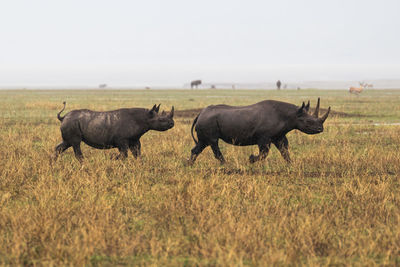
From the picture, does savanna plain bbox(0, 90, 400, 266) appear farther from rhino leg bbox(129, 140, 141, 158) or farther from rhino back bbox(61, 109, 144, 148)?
rhino back bbox(61, 109, 144, 148)

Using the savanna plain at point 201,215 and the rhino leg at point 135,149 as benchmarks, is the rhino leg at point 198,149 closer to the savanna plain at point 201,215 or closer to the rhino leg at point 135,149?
the savanna plain at point 201,215

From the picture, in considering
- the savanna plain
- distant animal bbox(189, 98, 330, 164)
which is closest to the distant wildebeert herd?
distant animal bbox(189, 98, 330, 164)

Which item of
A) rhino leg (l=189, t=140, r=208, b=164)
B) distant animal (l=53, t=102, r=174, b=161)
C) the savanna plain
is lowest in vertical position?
the savanna plain

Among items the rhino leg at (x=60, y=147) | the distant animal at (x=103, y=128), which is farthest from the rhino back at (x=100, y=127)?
the rhino leg at (x=60, y=147)

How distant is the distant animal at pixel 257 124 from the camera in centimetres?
A: 968

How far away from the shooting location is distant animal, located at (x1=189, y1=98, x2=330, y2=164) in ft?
31.8

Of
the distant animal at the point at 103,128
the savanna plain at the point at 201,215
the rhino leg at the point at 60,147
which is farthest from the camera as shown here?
the rhino leg at the point at 60,147

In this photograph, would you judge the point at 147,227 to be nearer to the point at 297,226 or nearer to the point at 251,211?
the point at 251,211

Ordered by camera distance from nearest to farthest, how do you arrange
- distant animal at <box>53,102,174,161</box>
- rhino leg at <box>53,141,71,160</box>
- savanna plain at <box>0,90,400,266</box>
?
savanna plain at <box>0,90,400,266</box>
distant animal at <box>53,102,174,161</box>
rhino leg at <box>53,141,71,160</box>

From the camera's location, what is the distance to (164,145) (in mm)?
12852

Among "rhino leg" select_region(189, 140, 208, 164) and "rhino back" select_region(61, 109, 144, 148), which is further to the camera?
"rhino leg" select_region(189, 140, 208, 164)

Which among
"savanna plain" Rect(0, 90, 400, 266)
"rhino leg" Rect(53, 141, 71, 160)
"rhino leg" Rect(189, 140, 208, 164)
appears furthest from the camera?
"rhino leg" Rect(189, 140, 208, 164)

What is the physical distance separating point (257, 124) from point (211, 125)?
3.01ft

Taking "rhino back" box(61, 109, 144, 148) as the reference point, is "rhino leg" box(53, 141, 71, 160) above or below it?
below
